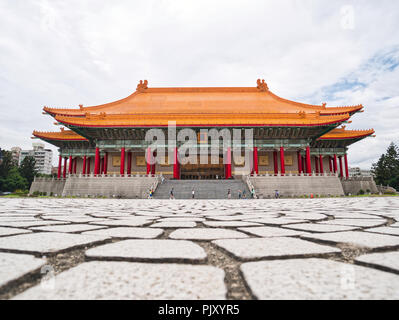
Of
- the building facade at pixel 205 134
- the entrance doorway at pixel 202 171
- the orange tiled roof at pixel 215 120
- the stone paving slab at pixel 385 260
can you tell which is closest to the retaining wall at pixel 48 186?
the building facade at pixel 205 134

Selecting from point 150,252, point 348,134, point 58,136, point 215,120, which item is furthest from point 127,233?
point 348,134

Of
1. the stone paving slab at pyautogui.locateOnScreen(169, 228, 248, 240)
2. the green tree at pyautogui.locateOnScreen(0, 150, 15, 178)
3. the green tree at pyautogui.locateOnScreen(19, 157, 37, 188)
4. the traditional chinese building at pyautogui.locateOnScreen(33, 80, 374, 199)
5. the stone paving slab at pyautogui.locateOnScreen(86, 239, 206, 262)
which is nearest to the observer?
the stone paving slab at pyautogui.locateOnScreen(86, 239, 206, 262)

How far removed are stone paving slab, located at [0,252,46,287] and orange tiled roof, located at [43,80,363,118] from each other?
2054 centimetres

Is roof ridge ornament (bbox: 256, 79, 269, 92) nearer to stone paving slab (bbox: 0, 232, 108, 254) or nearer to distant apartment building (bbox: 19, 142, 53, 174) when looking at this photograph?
stone paving slab (bbox: 0, 232, 108, 254)

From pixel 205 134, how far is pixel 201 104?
262 inches

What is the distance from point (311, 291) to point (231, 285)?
23 centimetres

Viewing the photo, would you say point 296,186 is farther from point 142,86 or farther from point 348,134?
point 142,86

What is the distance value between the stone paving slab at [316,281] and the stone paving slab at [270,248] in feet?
0.36

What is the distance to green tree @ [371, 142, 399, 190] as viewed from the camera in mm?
28578

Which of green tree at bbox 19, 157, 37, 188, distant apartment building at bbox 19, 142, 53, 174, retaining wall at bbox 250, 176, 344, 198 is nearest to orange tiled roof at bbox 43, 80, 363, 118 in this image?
retaining wall at bbox 250, 176, 344, 198

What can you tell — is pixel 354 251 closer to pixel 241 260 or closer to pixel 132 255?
pixel 241 260

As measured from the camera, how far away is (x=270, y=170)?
2086 cm

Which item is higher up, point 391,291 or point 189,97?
point 189,97
